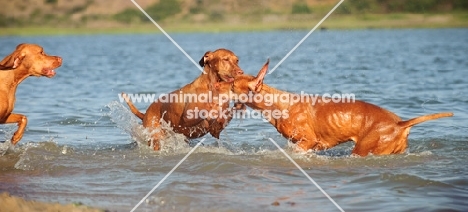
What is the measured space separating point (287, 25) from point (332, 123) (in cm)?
4552

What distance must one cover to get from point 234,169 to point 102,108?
727 cm

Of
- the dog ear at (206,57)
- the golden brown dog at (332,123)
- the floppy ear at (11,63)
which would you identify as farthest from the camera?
the floppy ear at (11,63)

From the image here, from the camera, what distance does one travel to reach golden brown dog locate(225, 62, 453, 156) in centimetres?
940

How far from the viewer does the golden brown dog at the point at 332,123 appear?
9398mm

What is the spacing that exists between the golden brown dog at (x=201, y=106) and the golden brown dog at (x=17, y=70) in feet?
5.03

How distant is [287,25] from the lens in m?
54.8

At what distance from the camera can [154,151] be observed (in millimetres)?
10812

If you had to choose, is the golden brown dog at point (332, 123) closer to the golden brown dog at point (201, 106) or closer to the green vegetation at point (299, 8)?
the golden brown dog at point (201, 106)

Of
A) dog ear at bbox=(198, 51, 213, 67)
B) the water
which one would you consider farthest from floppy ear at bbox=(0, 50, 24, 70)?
dog ear at bbox=(198, 51, 213, 67)

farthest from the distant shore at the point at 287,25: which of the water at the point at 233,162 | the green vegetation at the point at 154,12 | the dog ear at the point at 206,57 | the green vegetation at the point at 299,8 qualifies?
the dog ear at the point at 206,57

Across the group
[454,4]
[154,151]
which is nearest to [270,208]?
[154,151]

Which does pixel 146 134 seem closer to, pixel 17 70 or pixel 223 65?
pixel 223 65

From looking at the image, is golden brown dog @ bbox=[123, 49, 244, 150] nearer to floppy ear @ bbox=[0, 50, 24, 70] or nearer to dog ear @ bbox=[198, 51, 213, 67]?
dog ear @ bbox=[198, 51, 213, 67]

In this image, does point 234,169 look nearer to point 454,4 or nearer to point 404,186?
point 404,186
